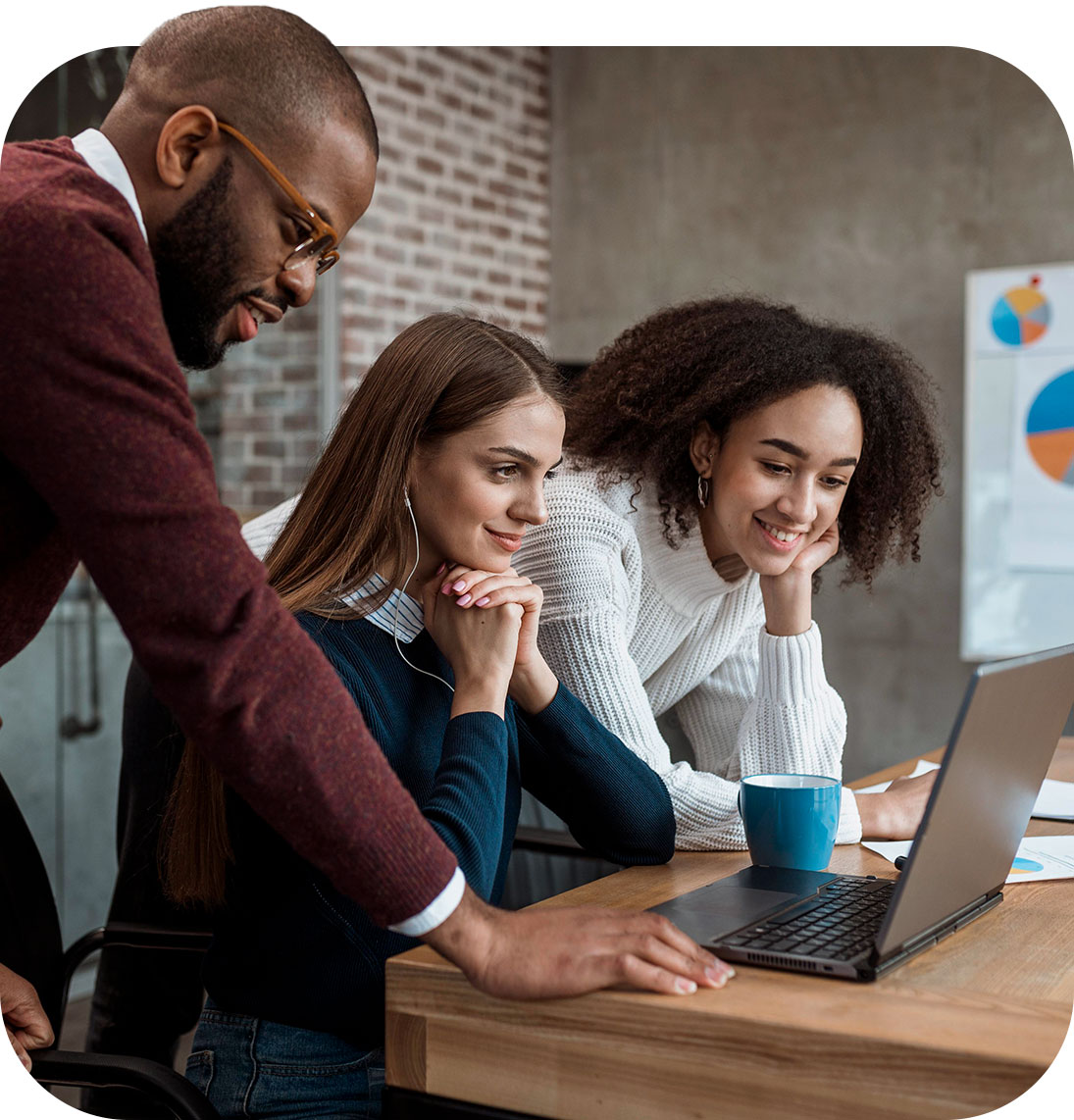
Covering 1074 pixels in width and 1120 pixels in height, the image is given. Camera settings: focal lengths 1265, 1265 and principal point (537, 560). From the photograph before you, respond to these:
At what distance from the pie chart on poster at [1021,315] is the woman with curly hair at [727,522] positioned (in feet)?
6.05

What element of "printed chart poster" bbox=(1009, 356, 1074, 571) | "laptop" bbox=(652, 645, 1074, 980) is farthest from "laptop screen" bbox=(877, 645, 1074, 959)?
"printed chart poster" bbox=(1009, 356, 1074, 571)

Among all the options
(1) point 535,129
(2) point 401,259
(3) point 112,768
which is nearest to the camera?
(3) point 112,768

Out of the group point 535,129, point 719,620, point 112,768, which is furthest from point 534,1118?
point 535,129

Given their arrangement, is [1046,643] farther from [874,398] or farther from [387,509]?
[387,509]

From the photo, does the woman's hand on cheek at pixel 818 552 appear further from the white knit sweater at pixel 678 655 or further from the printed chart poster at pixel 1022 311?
the printed chart poster at pixel 1022 311

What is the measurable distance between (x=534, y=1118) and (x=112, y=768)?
2.56 meters

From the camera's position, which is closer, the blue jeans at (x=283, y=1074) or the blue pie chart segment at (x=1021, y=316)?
the blue jeans at (x=283, y=1074)

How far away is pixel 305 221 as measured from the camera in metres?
1.09

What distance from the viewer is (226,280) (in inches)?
43.0

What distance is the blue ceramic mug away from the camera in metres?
1.37

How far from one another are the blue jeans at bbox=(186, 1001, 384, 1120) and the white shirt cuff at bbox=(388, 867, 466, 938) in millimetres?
382

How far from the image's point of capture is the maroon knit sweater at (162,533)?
2.87 feet

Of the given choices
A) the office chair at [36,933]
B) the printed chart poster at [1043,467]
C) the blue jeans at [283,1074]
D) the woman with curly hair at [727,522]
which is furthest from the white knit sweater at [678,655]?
the printed chart poster at [1043,467]

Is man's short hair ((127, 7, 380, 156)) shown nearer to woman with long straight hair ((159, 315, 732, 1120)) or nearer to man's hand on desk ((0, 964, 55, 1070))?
woman with long straight hair ((159, 315, 732, 1120))
